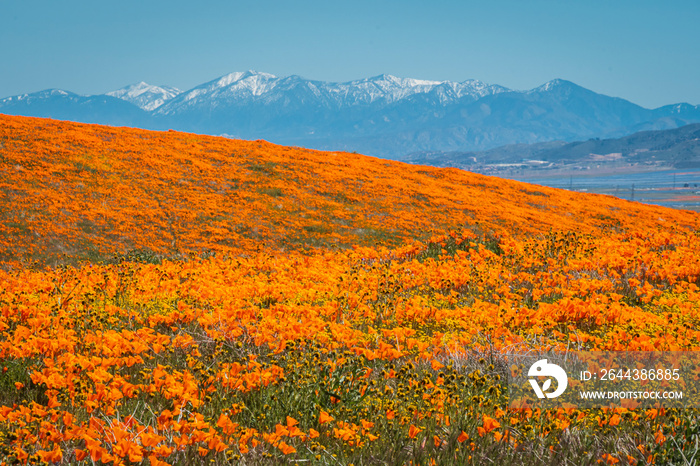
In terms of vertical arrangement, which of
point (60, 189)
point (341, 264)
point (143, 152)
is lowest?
point (341, 264)

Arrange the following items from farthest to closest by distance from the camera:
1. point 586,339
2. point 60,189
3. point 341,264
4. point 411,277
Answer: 1. point 60,189
2. point 341,264
3. point 411,277
4. point 586,339

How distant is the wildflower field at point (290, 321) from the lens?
386cm

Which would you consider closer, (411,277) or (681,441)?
(681,441)

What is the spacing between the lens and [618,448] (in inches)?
155

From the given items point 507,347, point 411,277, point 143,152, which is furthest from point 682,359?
point 143,152

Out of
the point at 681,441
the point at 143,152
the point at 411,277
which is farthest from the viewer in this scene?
the point at 143,152

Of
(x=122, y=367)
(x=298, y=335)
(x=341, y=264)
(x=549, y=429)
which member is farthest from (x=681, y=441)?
(x=341, y=264)

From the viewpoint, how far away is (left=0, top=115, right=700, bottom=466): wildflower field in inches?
152

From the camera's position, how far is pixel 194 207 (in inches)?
742

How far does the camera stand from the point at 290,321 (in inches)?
243

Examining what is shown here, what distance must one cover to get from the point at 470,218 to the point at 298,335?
16258mm

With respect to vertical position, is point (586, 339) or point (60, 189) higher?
point (60, 189)

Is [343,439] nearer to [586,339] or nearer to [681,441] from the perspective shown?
[681,441]

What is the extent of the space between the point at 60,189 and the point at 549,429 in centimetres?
1847
